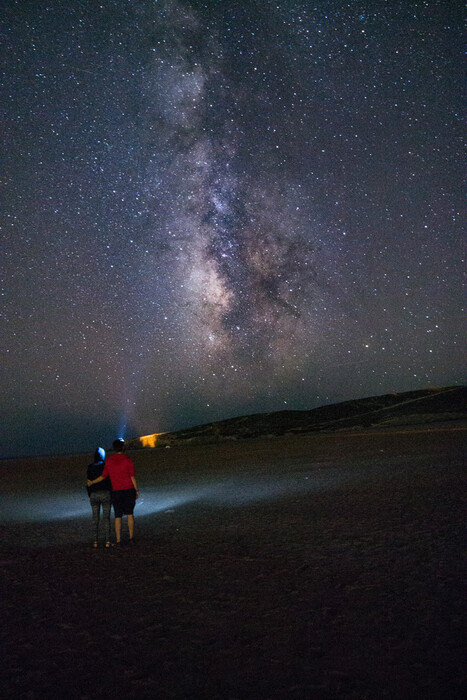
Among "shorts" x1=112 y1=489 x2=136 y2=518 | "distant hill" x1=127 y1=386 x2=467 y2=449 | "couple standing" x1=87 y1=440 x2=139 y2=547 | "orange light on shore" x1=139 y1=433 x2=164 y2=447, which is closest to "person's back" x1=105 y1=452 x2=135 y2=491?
"couple standing" x1=87 y1=440 x2=139 y2=547

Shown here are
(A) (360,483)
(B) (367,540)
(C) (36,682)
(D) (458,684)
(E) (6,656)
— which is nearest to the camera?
(D) (458,684)

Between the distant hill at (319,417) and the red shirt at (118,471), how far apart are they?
86.8m

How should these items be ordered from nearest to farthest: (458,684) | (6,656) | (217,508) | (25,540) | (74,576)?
(458,684), (6,656), (74,576), (25,540), (217,508)

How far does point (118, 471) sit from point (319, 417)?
111699 mm

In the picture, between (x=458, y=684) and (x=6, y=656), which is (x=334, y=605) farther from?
(x=6, y=656)

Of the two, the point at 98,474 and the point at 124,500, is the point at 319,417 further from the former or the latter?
the point at 98,474

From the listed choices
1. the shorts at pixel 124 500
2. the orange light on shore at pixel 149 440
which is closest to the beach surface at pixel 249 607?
the shorts at pixel 124 500

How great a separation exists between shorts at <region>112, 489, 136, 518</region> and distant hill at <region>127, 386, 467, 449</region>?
284 feet

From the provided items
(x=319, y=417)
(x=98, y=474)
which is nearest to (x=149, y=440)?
(x=319, y=417)

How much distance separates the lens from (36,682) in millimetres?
3572

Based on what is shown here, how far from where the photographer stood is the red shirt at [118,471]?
320 inches

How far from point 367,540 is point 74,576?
13.5 feet

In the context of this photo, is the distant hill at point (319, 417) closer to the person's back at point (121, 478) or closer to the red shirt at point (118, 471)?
the person's back at point (121, 478)

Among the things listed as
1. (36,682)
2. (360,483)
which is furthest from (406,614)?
(360,483)
